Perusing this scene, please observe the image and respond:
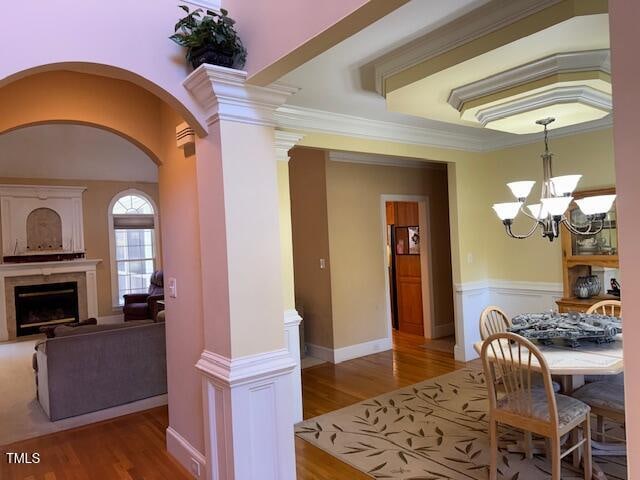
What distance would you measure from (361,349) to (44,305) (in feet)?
19.4

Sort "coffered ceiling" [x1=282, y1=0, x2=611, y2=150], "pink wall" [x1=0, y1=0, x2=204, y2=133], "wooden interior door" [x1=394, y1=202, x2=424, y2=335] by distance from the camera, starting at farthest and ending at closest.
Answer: "wooden interior door" [x1=394, y1=202, x2=424, y2=335] → "coffered ceiling" [x1=282, y1=0, x2=611, y2=150] → "pink wall" [x1=0, y1=0, x2=204, y2=133]

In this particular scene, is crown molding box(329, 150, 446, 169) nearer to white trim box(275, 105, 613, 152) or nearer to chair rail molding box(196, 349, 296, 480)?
white trim box(275, 105, 613, 152)

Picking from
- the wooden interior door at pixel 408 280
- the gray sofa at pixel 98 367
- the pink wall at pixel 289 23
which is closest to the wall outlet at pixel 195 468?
the gray sofa at pixel 98 367

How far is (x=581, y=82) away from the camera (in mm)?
2662

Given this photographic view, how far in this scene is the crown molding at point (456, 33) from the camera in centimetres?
219

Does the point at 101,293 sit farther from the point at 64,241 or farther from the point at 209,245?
the point at 209,245

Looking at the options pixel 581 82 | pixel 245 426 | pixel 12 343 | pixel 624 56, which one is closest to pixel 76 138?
pixel 12 343

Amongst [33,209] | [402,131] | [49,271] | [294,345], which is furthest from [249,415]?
[33,209]

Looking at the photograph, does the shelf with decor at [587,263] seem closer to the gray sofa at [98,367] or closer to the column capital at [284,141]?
the column capital at [284,141]

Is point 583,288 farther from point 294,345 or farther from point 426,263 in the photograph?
point 294,345

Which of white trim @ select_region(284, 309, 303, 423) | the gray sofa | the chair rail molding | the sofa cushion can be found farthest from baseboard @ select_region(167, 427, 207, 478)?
the sofa cushion

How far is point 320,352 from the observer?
18.4 ft

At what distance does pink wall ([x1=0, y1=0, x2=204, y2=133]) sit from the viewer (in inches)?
71.7

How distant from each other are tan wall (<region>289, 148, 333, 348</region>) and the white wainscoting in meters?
1.55
